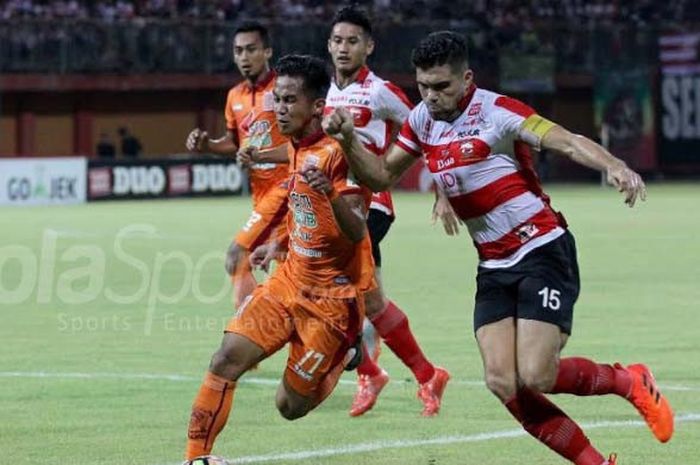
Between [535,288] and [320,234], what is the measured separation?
3.79 ft

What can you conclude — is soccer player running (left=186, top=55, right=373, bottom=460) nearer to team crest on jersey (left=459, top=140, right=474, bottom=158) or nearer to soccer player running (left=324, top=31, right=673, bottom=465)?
soccer player running (left=324, top=31, right=673, bottom=465)

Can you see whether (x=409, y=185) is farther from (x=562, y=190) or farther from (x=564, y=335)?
(x=564, y=335)

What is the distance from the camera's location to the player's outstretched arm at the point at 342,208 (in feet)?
25.9

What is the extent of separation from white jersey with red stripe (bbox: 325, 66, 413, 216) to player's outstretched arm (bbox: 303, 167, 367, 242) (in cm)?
234

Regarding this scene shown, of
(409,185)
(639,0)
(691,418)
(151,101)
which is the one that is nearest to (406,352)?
(691,418)

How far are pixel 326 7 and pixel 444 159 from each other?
42.4 m

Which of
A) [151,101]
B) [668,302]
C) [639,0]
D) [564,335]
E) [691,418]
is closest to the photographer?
[564,335]

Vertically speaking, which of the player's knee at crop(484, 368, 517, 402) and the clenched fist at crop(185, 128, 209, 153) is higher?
the clenched fist at crop(185, 128, 209, 153)

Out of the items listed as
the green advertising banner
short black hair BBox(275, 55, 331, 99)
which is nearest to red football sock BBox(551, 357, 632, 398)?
short black hair BBox(275, 55, 331, 99)

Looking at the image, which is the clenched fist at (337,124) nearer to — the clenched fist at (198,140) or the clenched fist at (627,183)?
the clenched fist at (627,183)

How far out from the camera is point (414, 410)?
1050 cm

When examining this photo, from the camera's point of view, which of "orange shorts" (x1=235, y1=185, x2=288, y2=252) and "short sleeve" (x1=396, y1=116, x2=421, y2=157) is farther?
"orange shorts" (x1=235, y1=185, x2=288, y2=252)

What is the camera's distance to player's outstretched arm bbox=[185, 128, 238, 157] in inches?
421

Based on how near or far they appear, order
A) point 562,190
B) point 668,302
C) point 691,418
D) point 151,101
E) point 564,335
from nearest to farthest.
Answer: point 564,335 → point 691,418 → point 668,302 → point 562,190 → point 151,101
